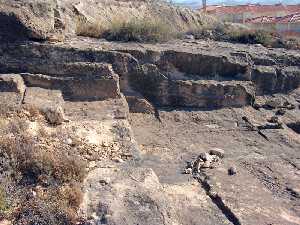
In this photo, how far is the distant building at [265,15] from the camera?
26695 millimetres

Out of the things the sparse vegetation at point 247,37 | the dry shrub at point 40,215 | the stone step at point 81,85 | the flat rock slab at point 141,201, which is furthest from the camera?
the sparse vegetation at point 247,37

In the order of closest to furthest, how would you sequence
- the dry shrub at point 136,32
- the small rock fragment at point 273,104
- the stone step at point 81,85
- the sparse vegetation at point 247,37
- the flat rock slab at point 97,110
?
the flat rock slab at point 97,110 < the stone step at point 81,85 < the dry shrub at point 136,32 < the small rock fragment at point 273,104 < the sparse vegetation at point 247,37

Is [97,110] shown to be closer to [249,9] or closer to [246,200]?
[246,200]

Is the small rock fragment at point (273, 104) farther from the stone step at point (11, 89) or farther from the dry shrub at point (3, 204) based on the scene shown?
the dry shrub at point (3, 204)

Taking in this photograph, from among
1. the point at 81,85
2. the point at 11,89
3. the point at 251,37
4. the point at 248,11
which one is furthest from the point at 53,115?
the point at 248,11

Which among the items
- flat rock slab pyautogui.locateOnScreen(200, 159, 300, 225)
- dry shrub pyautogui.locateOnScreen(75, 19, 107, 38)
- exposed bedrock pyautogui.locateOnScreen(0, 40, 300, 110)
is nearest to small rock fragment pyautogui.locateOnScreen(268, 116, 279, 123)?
exposed bedrock pyautogui.locateOnScreen(0, 40, 300, 110)

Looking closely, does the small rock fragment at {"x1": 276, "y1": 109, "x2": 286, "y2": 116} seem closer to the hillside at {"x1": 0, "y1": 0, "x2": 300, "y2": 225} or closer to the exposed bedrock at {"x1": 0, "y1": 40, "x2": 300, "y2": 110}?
the hillside at {"x1": 0, "y1": 0, "x2": 300, "y2": 225}

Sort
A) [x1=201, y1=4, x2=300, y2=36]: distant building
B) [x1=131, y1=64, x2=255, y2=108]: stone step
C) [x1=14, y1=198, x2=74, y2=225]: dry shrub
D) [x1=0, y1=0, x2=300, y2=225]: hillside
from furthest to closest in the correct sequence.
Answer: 1. [x1=201, y1=4, x2=300, y2=36]: distant building
2. [x1=131, y1=64, x2=255, y2=108]: stone step
3. [x1=0, y1=0, x2=300, y2=225]: hillside
4. [x1=14, y1=198, x2=74, y2=225]: dry shrub

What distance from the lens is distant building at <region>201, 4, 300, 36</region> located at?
87.6 ft

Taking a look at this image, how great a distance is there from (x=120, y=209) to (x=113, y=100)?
3.41 m

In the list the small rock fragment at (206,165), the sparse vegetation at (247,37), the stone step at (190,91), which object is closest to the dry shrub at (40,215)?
the small rock fragment at (206,165)

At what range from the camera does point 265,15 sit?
32625 millimetres

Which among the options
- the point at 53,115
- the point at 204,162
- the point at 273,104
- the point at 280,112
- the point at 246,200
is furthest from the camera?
the point at 273,104

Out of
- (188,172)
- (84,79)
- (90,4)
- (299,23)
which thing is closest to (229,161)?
(188,172)
